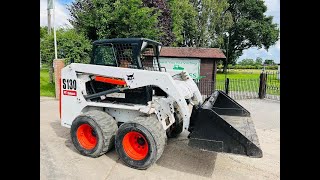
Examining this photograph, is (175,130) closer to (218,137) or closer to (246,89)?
(218,137)

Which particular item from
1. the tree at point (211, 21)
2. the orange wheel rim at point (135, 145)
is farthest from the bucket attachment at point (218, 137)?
the tree at point (211, 21)

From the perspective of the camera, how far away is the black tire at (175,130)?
5746mm

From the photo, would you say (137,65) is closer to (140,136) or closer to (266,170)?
(140,136)

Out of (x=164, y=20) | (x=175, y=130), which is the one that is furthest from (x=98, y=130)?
(x=164, y=20)

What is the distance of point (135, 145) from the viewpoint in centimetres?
445

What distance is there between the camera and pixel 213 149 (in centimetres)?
379

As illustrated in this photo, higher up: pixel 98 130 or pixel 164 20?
pixel 164 20

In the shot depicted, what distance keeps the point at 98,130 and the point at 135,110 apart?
73 centimetres

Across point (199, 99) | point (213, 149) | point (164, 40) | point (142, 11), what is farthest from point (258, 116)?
point (164, 40)

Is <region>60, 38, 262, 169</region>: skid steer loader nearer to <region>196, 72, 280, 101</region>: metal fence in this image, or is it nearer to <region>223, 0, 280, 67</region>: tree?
<region>196, 72, 280, 101</region>: metal fence

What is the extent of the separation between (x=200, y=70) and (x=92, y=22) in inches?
243

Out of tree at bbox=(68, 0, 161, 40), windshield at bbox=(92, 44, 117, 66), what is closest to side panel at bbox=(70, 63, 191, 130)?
windshield at bbox=(92, 44, 117, 66)

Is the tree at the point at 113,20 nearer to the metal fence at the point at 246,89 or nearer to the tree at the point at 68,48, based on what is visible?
the tree at the point at 68,48

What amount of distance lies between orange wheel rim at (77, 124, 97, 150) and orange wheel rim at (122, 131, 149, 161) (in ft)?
2.53
